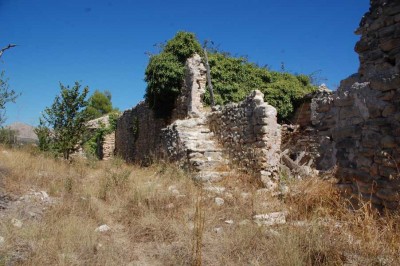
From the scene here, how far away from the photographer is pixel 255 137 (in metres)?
7.67

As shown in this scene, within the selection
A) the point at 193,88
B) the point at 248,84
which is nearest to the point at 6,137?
the point at 193,88

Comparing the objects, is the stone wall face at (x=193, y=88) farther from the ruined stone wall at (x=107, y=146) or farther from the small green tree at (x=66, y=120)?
the ruined stone wall at (x=107, y=146)

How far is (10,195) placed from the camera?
564 cm

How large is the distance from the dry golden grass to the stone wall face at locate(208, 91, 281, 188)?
132 centimetres

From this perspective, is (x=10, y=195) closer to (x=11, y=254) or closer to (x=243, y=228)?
(x=11, y=254)

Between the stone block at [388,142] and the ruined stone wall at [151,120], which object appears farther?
the ruined stone wall at [151,120]

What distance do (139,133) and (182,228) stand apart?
42.1 ft

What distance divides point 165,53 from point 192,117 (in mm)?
3514

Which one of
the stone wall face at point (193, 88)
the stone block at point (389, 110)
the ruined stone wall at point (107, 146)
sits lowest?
the ruined stone wall at point (107, 146)

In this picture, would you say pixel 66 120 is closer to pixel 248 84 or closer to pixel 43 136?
pixel 43 136

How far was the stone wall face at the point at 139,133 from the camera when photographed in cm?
1462

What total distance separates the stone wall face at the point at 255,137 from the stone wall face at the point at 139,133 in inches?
217

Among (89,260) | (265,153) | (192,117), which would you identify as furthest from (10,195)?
(192,117)

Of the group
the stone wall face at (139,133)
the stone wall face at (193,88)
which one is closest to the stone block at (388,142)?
the stone wall face at (193,88)
